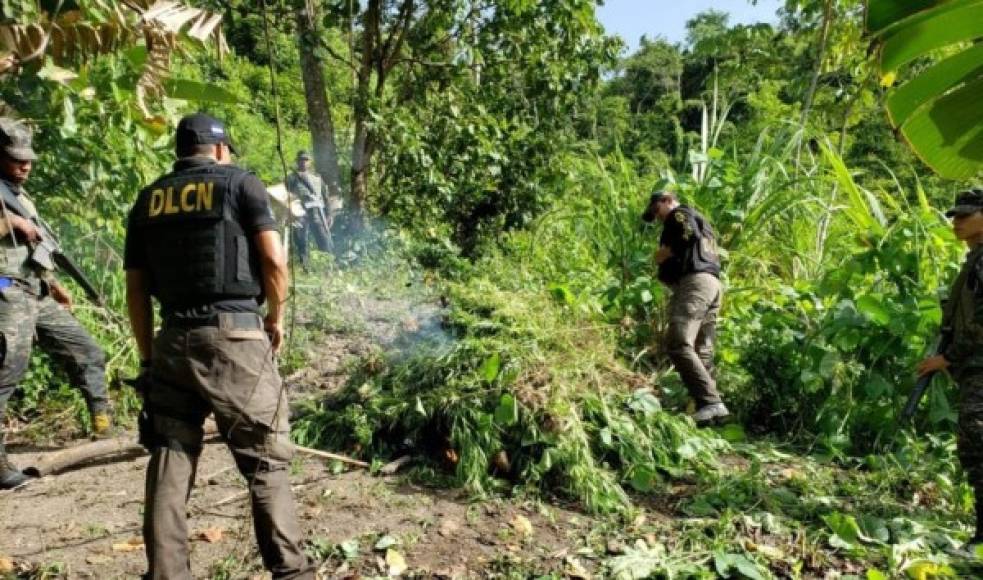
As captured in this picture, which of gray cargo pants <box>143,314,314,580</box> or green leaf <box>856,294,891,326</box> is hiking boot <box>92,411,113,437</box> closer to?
gray cargo pants <box>143,314,314,580</box>

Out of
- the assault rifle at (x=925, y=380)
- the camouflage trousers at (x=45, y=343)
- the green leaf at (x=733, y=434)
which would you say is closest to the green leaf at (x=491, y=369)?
the green leaf at (x=733, y=434)

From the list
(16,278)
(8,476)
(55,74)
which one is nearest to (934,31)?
(55,74)

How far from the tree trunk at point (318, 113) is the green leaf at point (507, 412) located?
555 cm

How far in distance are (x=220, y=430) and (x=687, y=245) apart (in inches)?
131

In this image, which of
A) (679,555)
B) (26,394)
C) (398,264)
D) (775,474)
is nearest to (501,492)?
(679,555)

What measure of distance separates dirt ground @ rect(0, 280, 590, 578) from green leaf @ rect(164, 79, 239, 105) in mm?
1911

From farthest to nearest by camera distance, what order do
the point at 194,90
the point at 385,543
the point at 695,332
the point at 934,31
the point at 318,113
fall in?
the point at 318,113 < the point at 695,332 < the point at 194,90 < the point at 385,543 < the point at 934,31

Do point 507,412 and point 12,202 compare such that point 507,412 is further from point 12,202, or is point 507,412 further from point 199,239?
point 12,202

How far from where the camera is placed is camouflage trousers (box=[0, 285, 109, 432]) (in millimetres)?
3641

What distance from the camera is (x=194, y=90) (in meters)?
3.91

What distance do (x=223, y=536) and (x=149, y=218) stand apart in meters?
1.38

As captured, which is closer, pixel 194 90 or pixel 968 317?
pixel 968 317

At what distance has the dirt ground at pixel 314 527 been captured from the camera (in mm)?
2883

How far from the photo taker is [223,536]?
3094 millimetres
